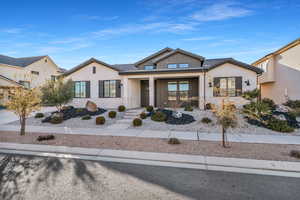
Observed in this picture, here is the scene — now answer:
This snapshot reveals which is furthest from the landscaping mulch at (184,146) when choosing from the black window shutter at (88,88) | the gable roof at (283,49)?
the gable roof at (283,49)

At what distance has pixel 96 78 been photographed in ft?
54.4

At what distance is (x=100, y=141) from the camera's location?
7004 millimetres

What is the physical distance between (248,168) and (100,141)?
227 inches

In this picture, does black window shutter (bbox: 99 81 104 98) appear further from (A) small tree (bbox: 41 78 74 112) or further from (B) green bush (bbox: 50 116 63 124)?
(B) green bush (bbox: 50 116 63 124)

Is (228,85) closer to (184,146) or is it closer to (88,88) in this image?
(184,146)

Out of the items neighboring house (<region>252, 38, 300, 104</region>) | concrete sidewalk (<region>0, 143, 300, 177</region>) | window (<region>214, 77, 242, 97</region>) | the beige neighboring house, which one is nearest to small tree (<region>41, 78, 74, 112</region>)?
concrete sidewalk (<region>0, 143, 300, 177</region>)

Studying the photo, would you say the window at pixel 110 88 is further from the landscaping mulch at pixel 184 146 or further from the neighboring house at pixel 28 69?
the neighboring house at pixel 28 69

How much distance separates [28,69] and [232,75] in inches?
1222

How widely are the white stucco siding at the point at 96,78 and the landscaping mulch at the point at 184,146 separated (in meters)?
8.86

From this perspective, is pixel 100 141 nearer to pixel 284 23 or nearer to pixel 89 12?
pixel 89 12

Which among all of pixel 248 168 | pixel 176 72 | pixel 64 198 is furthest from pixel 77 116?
pixel 248 168

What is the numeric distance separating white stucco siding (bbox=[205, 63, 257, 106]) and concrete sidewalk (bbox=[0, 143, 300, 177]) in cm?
995

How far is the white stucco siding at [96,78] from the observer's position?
53.1ft

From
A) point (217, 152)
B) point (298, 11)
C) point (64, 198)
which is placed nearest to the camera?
point (64, 198)
